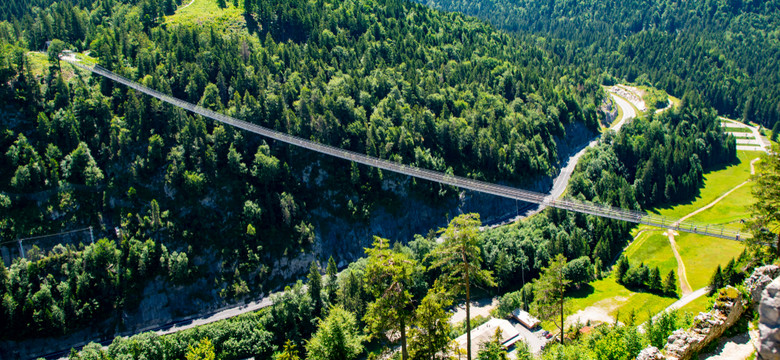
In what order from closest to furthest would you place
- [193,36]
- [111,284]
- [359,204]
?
[111,284] < [359,204] < [193,36]

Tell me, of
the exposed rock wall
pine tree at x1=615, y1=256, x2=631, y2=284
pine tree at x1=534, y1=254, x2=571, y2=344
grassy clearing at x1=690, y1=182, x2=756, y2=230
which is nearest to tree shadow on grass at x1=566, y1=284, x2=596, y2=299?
pine tree at x1=615, y1=256, x2=631, y2=284

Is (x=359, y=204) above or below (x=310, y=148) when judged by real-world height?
below

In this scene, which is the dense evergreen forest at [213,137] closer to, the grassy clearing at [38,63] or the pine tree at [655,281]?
the grassy clearing at [38,63]

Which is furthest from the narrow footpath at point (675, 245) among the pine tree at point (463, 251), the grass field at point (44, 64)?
the grass field at point (44, 64)

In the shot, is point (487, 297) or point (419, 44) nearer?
point (487, 297)

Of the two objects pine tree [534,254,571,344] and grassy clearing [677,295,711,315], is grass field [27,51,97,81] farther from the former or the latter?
grassy clearing [677,295,711,315]

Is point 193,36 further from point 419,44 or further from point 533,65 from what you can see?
point 533,65

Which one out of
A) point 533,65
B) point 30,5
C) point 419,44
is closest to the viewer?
point 30,5

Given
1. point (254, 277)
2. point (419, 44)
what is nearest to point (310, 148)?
point (254, 277)
